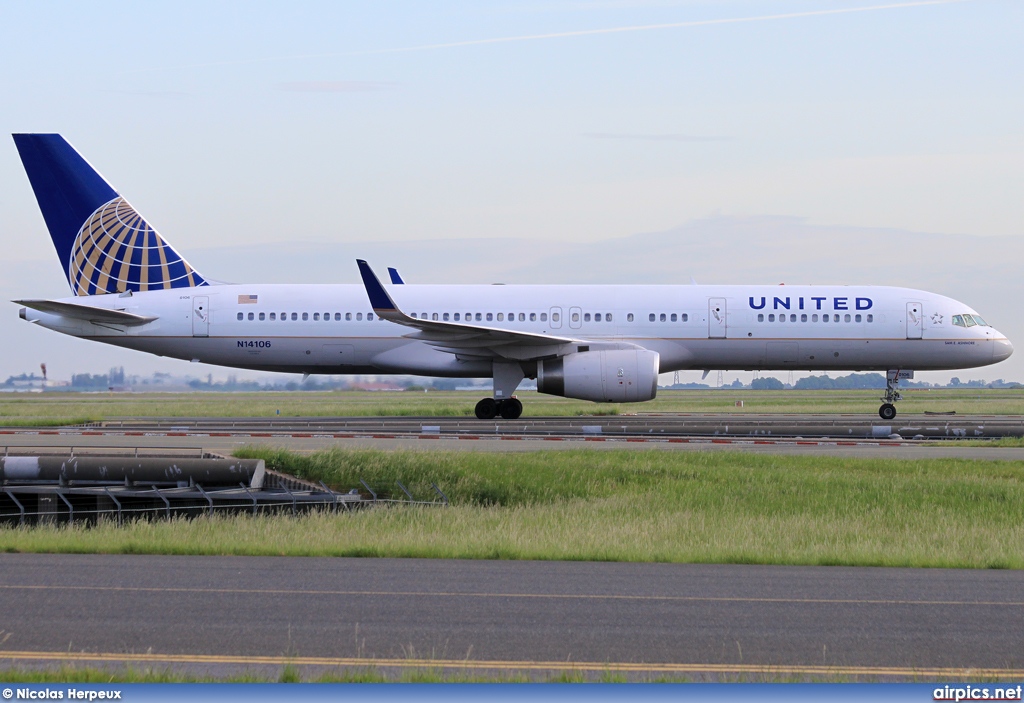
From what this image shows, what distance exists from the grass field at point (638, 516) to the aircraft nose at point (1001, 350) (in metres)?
14.8

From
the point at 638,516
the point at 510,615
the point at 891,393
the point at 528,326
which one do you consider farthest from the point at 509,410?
the point at 510,615

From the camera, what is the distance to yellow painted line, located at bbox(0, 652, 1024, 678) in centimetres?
692

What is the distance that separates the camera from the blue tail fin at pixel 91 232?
3372 centimetres

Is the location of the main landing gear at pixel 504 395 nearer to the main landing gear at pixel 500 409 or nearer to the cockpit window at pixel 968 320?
the main landing gear at pixel 500 409

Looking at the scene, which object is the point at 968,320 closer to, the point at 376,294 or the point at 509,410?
the point at 509,410

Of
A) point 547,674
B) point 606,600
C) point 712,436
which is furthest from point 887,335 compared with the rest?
point 547,674

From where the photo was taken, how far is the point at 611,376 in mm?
29422

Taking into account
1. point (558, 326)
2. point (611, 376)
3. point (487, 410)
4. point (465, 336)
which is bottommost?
point (487, 410)

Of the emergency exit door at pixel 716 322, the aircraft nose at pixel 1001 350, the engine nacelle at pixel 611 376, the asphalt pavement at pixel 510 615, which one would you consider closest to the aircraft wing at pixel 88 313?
the engine nacelle at pixel 611 376

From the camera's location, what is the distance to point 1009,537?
12836mm

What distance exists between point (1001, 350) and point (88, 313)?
2757cm

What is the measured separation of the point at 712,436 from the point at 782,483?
8.99 m

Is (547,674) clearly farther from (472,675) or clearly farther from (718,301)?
(718,301)

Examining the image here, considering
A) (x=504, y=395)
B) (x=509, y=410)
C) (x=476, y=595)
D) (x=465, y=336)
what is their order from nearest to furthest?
(x=476, y=595) → (x=465, y=336) → (x=509, y=410) → (x=504, y=395)
